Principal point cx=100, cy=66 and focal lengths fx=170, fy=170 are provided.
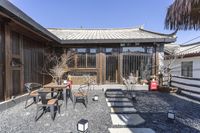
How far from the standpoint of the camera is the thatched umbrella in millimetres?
2053

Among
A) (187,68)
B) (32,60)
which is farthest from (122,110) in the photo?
(187,68)

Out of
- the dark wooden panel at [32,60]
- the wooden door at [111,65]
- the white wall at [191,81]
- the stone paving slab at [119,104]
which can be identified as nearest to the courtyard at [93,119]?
the stone paving slab at [119,104]

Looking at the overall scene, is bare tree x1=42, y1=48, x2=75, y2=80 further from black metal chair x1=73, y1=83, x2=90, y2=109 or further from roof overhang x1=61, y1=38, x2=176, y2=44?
black metal chair x1=73, y1=83, x2=90, y2=109

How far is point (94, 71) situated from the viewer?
10234 millimetres

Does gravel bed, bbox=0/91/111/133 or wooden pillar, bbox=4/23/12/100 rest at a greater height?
wooden pillar, bbox=4/23/12/100

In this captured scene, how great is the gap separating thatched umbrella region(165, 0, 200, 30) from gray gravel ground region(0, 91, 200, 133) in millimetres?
2302

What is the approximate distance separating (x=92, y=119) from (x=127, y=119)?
92 centimetres

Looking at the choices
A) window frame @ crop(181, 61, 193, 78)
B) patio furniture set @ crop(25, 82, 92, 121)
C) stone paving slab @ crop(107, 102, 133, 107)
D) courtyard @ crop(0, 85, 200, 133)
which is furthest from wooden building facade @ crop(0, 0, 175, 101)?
stone paving slab @ crop(107, 102, 133, 107)

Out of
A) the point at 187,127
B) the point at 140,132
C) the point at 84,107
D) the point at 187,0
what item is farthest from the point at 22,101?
the point at 187,0

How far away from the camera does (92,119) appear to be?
14.5ft

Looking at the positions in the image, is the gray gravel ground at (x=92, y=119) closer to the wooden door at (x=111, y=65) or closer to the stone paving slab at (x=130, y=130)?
the stone paving slab at (x=130, y=130)

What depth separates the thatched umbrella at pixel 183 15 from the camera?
205 cm

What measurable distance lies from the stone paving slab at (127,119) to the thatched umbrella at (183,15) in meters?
2.56

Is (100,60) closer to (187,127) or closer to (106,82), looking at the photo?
(106,82)
